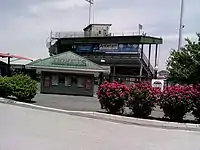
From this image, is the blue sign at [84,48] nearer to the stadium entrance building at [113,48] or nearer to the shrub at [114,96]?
the stadium entrance building at [113,48]

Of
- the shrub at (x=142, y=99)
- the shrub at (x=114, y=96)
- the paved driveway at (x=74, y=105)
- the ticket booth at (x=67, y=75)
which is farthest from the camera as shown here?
the ticket booth at (x=67, y=75)

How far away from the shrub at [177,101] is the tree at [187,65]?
393 cm

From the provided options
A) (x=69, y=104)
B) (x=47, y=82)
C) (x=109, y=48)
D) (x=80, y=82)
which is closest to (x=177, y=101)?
(x=69, y=104)

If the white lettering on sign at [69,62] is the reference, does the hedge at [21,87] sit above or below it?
below

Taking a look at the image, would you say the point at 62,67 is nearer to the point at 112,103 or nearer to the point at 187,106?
the point at 112,103

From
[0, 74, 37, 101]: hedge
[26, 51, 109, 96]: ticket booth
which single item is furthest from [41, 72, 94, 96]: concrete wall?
[0, 74, 37, 101]: hedge

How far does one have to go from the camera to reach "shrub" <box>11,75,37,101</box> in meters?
20.0

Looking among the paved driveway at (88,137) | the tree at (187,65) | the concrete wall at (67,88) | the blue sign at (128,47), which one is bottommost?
the paved driveway at (88,137)

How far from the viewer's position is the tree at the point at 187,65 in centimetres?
1770

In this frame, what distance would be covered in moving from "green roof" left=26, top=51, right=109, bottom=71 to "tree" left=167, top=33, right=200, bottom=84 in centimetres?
1420

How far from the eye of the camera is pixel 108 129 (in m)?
11.7

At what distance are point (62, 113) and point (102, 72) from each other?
1660cm

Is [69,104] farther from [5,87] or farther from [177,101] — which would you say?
[177,101]

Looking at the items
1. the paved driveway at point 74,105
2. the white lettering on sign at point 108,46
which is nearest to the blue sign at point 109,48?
the white lettering on sign at point 108,46
